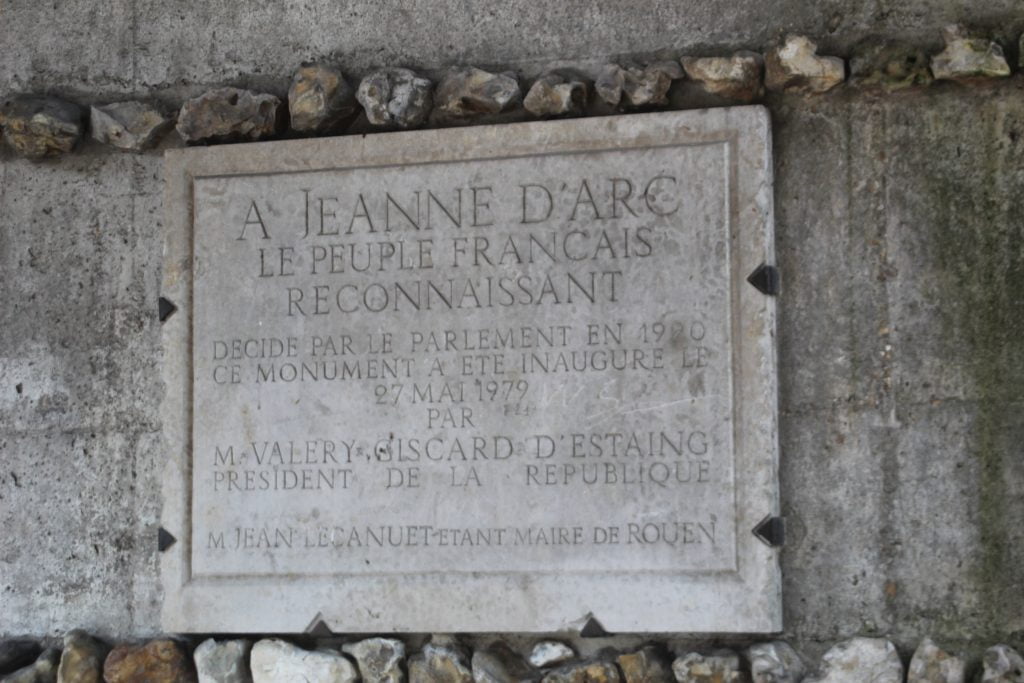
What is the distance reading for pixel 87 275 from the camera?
220 inches

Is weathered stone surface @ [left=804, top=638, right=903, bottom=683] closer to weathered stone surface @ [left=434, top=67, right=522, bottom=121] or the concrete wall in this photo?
the concrete wall

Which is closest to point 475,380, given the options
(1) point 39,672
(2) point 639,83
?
(2) point 639,83

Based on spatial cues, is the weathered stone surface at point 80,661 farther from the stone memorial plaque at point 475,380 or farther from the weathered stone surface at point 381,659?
the weathered stone surface at point 381,659

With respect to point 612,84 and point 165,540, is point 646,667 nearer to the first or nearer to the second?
point 165,540

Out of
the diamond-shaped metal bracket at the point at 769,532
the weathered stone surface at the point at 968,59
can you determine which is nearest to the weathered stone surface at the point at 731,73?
the weathered stone surface at the point at 968,59

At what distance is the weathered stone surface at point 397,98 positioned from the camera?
5312 millimetres

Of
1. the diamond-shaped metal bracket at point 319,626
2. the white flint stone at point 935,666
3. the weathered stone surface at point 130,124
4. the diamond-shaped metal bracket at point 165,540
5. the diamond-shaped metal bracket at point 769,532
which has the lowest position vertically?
the white flint stone at point 935,666

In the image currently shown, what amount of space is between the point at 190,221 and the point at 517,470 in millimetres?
1421

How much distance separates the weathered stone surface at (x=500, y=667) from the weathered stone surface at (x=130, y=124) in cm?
209

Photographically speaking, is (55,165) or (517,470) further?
(55,165)

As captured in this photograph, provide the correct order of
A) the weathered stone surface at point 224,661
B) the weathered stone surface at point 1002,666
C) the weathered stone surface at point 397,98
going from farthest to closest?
the weathered stone surface at point 397,98 → the weathered stone surface at point 224,661 → the weathered stone surface at point 1002,666

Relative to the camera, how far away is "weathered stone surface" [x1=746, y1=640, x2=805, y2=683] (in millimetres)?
4797

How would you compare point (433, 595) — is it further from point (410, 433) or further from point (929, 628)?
point (929, 628)

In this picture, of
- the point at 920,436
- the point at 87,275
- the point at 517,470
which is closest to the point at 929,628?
the point at 920,436
